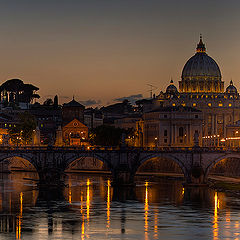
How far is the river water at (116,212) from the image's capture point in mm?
85875

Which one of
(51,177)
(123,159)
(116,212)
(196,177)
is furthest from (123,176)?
(116,212)

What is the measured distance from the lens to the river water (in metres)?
85.9

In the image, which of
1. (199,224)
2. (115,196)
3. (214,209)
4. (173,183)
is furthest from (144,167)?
(199,224)

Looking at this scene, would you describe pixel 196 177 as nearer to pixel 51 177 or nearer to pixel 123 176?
pixel 123 176

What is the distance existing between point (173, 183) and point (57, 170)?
17943mm

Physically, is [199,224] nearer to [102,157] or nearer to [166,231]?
[166,231]

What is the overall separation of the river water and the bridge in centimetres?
246

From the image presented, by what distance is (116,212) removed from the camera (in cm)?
10056

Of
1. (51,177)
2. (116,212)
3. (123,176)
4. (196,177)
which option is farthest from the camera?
(123,176)

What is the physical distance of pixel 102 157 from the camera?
13262 cm

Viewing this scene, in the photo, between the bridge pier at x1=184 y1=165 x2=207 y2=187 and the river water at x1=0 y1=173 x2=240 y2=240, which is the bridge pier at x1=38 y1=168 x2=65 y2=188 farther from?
the bridge pier at x1=184 y1=165 x2=207 y2=187

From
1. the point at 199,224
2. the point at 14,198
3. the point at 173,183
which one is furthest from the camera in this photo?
the point at 173,183

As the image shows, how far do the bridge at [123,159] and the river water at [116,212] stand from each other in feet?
8.08

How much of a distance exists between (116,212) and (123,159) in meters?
32.1
